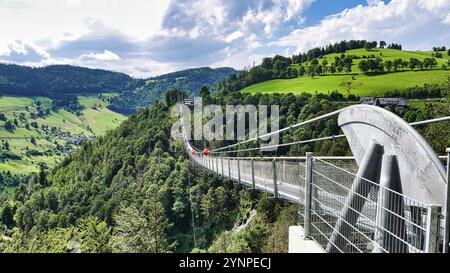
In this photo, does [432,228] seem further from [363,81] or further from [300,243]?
[363,81]

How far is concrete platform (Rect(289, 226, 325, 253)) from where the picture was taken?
3.68 m

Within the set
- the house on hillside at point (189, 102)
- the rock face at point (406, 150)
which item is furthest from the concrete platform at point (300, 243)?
the house on hillside at point (189, 102)

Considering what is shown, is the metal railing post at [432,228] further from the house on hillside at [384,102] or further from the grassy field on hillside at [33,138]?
the grassy field on hillside at [33,138]

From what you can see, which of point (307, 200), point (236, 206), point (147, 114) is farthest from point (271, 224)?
point (147, 114)

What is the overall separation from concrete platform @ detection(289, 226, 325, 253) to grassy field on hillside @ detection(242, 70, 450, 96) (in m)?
72.3

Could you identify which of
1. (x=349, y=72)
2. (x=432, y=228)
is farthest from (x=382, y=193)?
(x=349, y=72)

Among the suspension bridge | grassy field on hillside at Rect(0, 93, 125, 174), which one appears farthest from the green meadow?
grassy field on hillside at Rect(0, 93, 125, 174)

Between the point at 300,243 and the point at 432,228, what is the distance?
1.82 metres

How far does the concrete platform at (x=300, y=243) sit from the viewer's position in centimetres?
368

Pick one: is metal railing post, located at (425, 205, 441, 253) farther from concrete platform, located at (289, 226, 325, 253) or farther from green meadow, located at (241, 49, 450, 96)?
green meadow, located at (241, 49, 450, 96)

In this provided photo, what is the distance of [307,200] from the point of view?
3.96 meters

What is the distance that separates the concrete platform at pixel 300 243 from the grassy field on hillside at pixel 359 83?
72.3m
